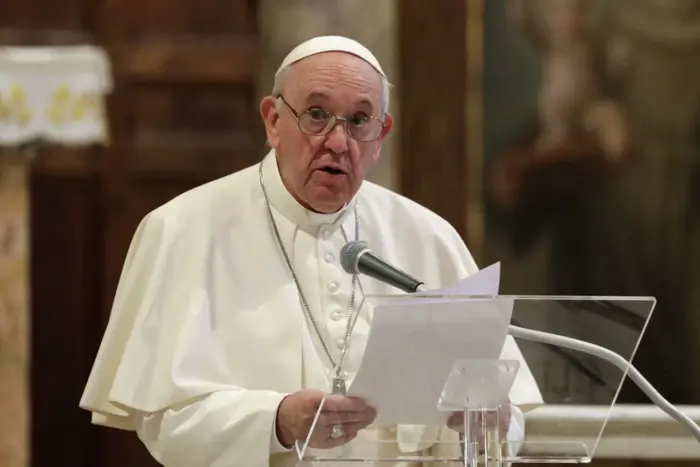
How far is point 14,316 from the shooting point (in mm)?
3469

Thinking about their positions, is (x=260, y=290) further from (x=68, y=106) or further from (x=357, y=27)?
(x=357, y=27)

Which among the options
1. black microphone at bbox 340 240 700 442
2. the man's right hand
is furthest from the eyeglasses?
the man's right hand

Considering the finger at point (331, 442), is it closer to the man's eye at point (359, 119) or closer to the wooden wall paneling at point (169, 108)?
the man's eye at point (359, 119)

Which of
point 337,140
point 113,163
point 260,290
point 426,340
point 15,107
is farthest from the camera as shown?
point 113,163

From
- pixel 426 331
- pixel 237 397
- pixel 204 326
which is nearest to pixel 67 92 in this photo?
pixel 204 326

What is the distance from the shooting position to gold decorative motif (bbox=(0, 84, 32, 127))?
3383mm

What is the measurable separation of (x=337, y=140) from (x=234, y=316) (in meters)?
0.47

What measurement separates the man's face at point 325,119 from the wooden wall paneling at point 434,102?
4.33ft

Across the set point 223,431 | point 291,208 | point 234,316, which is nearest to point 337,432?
point 223,431

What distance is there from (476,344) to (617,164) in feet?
7.49

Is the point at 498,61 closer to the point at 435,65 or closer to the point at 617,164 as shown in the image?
the point at 435,65

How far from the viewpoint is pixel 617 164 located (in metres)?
3.64

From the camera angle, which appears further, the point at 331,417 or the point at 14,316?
the point at 14,316

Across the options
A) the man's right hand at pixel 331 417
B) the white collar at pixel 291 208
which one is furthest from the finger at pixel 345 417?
the white collar at pixel 291 208
